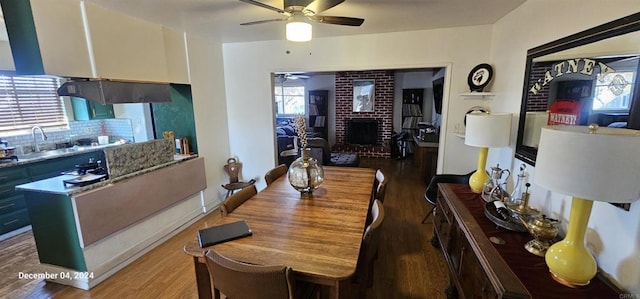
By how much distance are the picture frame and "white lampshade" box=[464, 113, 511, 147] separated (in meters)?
4.96

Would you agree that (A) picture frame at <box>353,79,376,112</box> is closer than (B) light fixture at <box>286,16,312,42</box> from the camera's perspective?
Answer: No

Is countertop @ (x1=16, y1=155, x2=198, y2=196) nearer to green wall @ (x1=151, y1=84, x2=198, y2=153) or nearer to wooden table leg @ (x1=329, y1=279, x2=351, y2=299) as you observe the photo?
green wall @ (x1=151, y1=84, x2=198, y2=153)

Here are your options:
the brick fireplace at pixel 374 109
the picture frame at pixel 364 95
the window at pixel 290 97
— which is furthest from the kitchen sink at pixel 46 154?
the window at pixel 290 97

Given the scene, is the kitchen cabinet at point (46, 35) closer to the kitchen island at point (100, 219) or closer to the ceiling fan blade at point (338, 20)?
the kitchen island at point (100, 219)

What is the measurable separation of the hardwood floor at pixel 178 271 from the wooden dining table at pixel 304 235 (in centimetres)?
82

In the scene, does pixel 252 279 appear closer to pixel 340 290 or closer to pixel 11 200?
pixel 340 290

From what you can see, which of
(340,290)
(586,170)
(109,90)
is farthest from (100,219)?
(586,170)

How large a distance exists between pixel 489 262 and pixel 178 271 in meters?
2.52

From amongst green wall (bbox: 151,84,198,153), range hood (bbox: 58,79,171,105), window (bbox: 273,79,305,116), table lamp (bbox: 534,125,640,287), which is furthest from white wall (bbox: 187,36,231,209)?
window (bbox: 273,79,305,116)

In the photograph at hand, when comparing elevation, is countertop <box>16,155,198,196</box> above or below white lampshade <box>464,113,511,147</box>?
below

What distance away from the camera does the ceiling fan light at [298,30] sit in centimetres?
202

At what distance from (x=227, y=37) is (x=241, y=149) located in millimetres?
1644

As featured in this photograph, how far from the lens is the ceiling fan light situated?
202cm

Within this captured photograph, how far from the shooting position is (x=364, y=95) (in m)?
7.09
